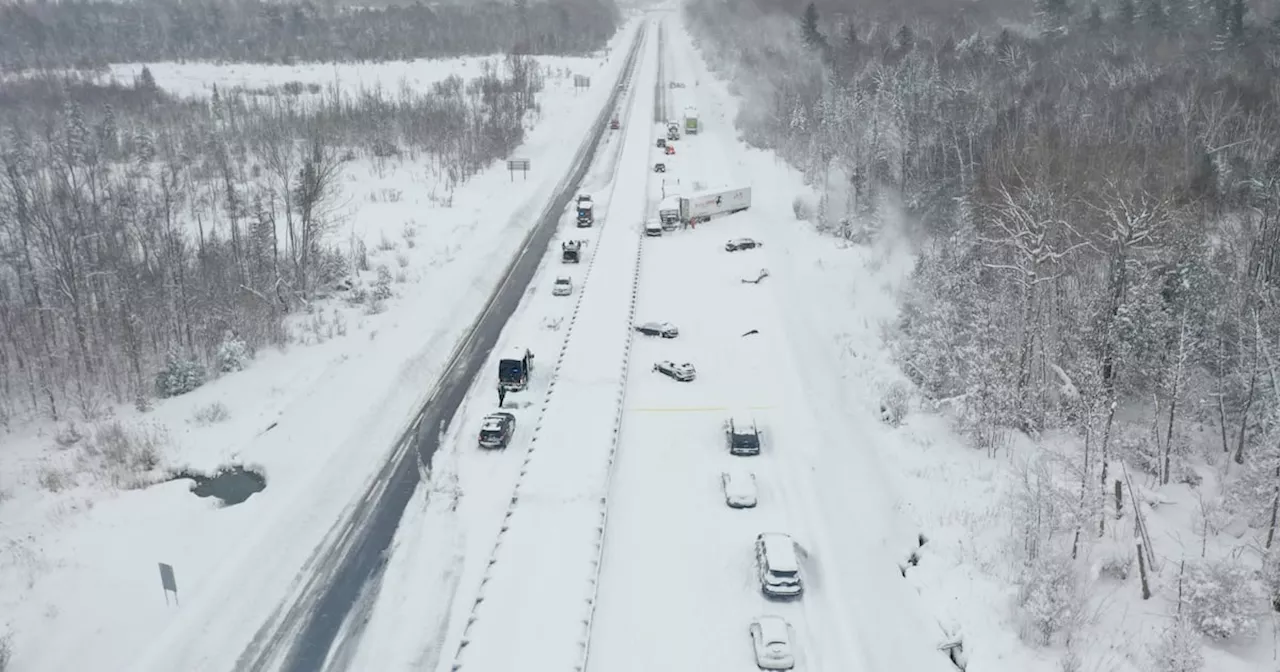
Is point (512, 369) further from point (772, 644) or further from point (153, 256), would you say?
point (153, 256)

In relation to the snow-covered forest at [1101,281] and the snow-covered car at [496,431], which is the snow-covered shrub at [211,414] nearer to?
the snow-covered car at [496,431]

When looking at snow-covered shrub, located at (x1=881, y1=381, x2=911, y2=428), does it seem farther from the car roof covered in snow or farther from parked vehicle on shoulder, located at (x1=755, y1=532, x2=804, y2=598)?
parked vehicle on shoulder, located at (x1=755, y1=532, x2=804, y2=598)

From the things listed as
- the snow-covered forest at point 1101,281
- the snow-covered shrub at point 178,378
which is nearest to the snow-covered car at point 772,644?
the snow-covered forest at point 1101,281

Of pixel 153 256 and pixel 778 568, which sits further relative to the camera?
pixel 153 256

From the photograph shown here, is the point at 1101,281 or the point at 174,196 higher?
the point at 174,196

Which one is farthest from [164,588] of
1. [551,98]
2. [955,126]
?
[551,98]

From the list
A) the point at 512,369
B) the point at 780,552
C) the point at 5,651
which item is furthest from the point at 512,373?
the point at 5,651

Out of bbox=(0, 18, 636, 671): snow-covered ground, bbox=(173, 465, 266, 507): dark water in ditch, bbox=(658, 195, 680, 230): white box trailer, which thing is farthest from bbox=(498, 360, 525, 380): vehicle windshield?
bbox=(658, 195, 680, 230): white box trailer
